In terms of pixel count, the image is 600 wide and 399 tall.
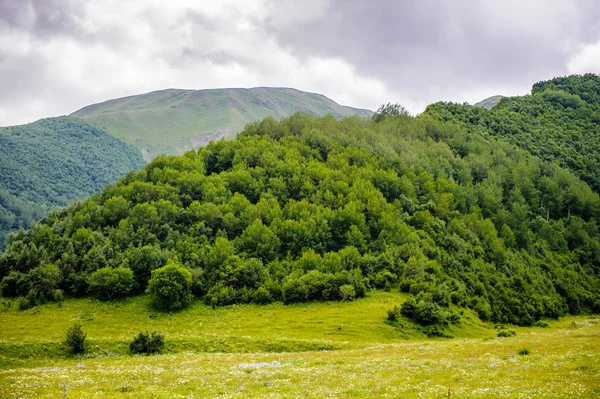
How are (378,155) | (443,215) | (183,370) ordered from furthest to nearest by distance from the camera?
1. (378,155)
2. (443,215)
3. (183,370)

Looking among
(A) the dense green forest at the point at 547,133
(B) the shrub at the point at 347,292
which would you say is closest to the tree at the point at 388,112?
(A) the dense green forest at the point at 547,133

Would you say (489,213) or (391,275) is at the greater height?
(489,213)

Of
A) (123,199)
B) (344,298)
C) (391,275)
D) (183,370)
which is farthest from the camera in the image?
(123,199)

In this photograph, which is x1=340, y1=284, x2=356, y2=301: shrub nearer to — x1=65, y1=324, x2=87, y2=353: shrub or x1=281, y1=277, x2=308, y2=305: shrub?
x1=281, y1=277, x2=308, y2=305: shrub

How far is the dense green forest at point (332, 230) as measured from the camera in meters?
88.1

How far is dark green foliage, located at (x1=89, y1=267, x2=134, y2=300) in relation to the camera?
272ft

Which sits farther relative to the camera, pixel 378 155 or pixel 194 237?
pixel 378 155

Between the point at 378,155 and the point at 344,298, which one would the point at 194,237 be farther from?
the point at 378,155

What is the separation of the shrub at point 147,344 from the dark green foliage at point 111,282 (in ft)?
108

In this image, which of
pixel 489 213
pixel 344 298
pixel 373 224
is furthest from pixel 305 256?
pixel 489 213

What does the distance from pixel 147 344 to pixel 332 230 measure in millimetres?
60662

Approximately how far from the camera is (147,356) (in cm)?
4978

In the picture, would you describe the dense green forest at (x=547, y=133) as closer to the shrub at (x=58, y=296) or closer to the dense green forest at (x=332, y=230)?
the dense green forest at (x=332, y=230)

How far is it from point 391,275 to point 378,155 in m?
55.2
